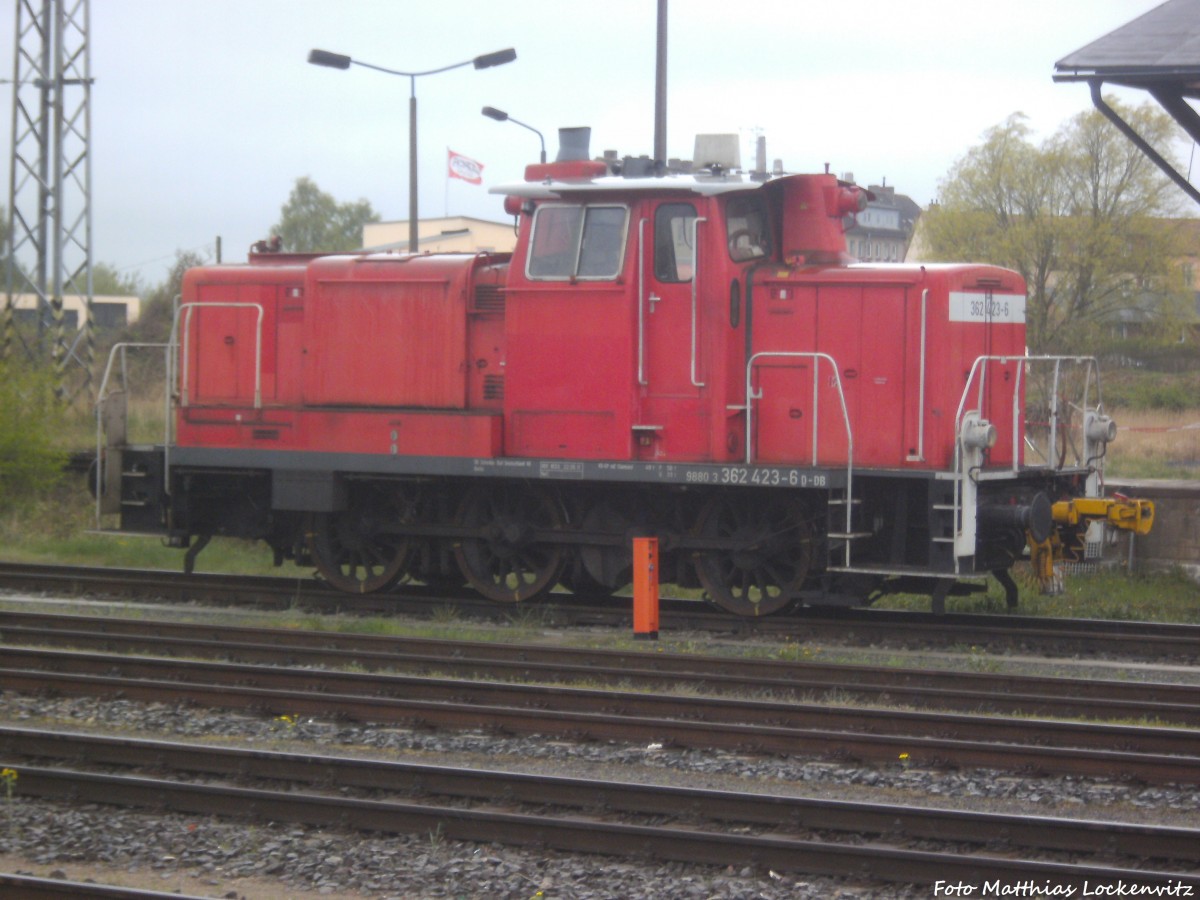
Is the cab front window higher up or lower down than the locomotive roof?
lower down

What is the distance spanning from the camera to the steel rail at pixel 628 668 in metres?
8.66

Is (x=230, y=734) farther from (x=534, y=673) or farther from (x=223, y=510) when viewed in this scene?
(x=223, y=510)

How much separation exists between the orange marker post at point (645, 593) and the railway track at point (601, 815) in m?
4.53

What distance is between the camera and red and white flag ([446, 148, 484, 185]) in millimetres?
41812

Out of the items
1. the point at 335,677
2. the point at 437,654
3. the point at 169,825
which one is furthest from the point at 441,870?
the point at 437,654

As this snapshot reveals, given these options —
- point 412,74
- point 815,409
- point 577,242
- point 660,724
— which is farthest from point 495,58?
point 660,724

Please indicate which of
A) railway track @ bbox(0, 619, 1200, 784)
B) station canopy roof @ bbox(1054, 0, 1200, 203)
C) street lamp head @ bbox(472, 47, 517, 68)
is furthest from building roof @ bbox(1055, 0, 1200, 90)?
street lamp head @ bbox(472, 47, 517, 68)

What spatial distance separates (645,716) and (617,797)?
1.84 m

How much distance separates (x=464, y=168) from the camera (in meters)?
42.5

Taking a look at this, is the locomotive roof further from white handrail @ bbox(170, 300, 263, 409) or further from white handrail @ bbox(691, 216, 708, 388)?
white handrail @ bbox(170, 300, 263, 409)

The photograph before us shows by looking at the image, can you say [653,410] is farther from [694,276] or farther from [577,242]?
[577,242]

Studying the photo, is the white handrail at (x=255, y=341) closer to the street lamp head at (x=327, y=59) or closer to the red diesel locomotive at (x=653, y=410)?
the red diesel locomotive at (x=653, y=410)

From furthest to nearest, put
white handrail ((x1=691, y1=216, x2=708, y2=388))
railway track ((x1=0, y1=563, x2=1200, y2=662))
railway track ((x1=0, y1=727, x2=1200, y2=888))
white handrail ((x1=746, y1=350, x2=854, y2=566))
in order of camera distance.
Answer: white handrail ((x1=691, y1=216, x2=708, y2=388)) → railway track ((x1=0, y1=563, x2=1200, y2=662)) → white handrail ((x1=746, y1=350, x2=854, y2=566)) → railway track ((x1=0, y1=727, x2=1200, y2=888))

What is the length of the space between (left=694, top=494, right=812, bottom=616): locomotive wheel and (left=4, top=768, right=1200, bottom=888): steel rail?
216 inches
